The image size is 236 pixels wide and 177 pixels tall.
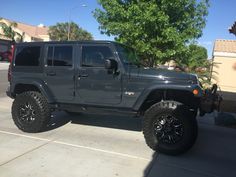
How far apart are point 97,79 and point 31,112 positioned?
5.49 ft

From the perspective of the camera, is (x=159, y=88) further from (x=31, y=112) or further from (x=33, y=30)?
(x=33, y=30)

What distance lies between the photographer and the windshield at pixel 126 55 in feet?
19.4

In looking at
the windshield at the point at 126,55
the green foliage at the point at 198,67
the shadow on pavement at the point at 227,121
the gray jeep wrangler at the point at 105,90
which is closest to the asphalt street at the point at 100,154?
the gray jeep wrangler at the point at 105,90

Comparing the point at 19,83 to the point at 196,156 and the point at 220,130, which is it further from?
the point at 220,130

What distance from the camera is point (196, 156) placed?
5469 mm

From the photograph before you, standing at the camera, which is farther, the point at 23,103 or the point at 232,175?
the point at 23,103

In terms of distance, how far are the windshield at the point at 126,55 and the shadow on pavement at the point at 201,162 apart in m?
1.90

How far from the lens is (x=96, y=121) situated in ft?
25.0

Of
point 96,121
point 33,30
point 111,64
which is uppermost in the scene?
point 33,30

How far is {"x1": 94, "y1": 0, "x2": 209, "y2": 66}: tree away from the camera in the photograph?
36.1ft

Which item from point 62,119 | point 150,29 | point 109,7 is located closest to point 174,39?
point 150,29

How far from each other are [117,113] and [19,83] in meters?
2.27

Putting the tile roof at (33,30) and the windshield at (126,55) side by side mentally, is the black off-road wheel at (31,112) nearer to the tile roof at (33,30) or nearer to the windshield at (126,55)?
the windshield at (126,55)

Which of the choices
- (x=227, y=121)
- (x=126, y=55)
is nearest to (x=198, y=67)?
(x=227, y=121)
